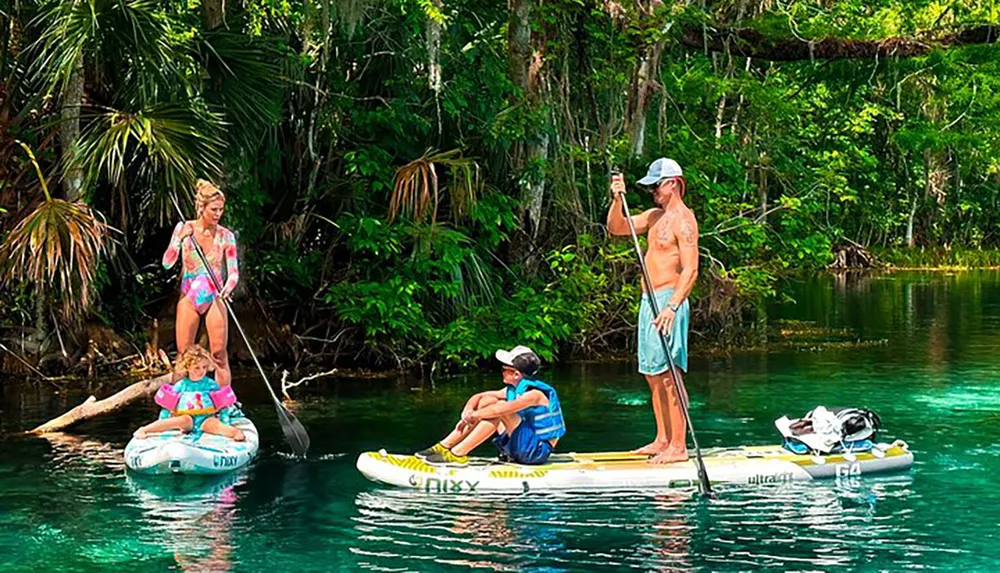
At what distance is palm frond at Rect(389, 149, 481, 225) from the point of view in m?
16.4

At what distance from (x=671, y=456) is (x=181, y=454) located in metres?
3.71

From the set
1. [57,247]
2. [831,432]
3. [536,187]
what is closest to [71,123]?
[57,247]

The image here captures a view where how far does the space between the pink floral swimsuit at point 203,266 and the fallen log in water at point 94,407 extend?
36.8 inches

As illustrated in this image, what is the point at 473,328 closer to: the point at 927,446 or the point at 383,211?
the point at 383,211

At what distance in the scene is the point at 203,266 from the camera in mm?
11539

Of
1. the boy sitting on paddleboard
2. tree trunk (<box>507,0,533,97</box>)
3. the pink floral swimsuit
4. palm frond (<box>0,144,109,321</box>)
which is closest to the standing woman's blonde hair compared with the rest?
the pink floral swimsuit

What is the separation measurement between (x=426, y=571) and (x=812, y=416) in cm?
416

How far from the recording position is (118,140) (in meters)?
13.8

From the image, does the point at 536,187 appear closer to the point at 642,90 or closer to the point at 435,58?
the point at 642,90

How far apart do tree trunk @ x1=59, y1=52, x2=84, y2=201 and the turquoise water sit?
221 centimetres

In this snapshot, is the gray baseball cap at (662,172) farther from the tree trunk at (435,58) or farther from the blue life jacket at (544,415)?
the tree trunk at (435,58)

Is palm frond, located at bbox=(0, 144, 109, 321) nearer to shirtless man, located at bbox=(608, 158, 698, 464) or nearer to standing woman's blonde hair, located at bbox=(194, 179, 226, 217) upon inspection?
standing woman's blonde hair, located at bbox=(194, 179, 226, 217)

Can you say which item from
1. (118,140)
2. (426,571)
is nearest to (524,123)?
(118,140)

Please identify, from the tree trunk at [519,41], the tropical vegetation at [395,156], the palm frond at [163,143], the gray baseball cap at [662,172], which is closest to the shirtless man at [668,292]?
the gray baseball cap at [662,172]
